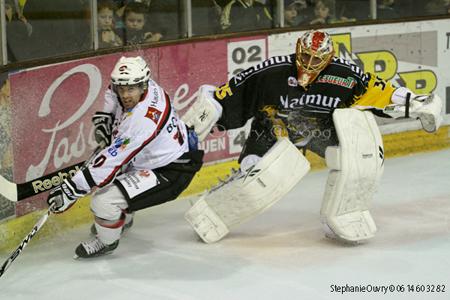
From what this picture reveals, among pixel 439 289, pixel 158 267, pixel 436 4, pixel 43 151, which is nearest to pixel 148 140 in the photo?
pixel 158 267

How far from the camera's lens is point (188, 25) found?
557 cm

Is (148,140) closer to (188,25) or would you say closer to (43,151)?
(43,151)

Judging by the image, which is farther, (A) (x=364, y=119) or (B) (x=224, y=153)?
(B) (x=224, y=153)

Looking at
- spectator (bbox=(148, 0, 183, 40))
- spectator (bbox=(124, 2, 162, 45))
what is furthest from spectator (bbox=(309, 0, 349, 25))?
→ spectator (bbox=(124, 2, 162, 45))

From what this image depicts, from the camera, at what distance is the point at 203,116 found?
4.41m

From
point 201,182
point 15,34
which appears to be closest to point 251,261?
point 201,182

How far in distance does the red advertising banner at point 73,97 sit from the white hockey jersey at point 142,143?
1.82 ft

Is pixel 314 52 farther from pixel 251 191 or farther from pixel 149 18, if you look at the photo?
pixel 149 18

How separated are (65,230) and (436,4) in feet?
10.9

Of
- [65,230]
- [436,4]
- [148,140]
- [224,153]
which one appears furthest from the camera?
[436,4]

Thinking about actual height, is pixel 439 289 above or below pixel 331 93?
below

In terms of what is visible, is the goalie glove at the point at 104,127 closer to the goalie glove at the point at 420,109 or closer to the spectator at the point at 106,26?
the spectator at the point at 106,26

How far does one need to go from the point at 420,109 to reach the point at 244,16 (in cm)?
178

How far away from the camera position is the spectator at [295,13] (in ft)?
20.0
